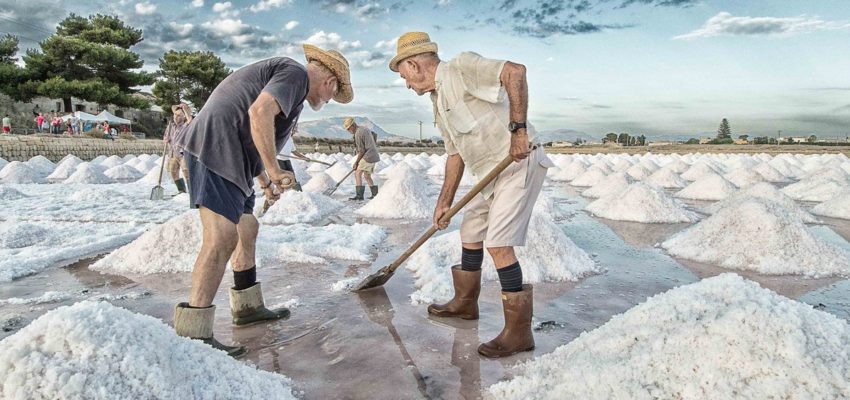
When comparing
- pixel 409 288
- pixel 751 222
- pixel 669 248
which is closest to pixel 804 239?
pixel 751 222

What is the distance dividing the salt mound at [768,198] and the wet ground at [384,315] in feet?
2.33

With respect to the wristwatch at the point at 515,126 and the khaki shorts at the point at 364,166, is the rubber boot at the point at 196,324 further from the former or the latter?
the khaki shorts at the point at 364,166

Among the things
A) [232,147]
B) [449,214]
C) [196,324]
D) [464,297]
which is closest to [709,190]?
[464,297]

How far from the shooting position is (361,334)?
201 centimetres

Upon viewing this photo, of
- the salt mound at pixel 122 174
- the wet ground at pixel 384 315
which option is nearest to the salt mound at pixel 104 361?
the wet ground at pixel 384 315

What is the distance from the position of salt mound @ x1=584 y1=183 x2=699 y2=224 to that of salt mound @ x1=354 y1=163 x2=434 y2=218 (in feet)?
6.69

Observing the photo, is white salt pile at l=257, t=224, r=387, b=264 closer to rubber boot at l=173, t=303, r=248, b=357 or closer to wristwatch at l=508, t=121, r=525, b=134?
rubber boot at l=173, t=303, r=248, b=357

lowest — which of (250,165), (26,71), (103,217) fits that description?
(103,217)

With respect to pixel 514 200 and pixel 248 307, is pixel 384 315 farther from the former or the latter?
pixel 514 200

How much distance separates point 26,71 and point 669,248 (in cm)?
2733

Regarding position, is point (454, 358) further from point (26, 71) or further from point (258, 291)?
point (26, 71)

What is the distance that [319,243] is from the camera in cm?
375

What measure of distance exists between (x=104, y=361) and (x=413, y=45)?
1.42 metres

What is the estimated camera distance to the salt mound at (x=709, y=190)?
305 inches
